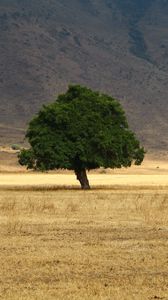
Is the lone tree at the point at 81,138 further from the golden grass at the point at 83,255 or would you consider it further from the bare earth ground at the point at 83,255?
the golden grass at the point at 83,255

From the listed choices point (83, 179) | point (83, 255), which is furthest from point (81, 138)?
point (83, 255)

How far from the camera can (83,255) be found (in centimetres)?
1886

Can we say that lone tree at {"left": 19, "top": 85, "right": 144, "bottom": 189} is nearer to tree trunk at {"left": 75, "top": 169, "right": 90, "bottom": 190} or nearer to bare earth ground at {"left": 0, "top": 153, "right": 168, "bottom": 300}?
tree trunk at {"left": 75, "top": 169, "right": 90, "bottom": 190}

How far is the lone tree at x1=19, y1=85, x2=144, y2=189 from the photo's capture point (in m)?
59.7

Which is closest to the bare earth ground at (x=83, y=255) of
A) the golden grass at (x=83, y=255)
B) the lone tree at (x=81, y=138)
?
the golden grass at (x=83, y=255)

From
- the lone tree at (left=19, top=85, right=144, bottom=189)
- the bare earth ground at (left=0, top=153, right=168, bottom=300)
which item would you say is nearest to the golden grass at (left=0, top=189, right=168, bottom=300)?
the bare earth ground at (left=0, top=153, right=168, bottom=300)

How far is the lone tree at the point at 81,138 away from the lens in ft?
196

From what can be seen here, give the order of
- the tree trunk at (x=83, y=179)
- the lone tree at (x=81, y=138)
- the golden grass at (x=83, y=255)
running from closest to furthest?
the golden grass at (x=83, y=255) < the lone tree at (x=81, y=138) < the tree trunk at (x=83, y=179)

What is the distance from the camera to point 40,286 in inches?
579

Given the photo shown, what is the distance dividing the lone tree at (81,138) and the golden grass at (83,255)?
26729 mm

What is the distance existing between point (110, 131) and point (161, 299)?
49.8m

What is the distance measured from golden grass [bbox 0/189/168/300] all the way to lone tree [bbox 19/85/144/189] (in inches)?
1052

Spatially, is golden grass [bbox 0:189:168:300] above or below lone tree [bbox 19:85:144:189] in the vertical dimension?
above

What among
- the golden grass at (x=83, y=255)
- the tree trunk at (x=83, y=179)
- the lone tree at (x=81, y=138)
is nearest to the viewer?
the golden grass at (x=83, y=255)
